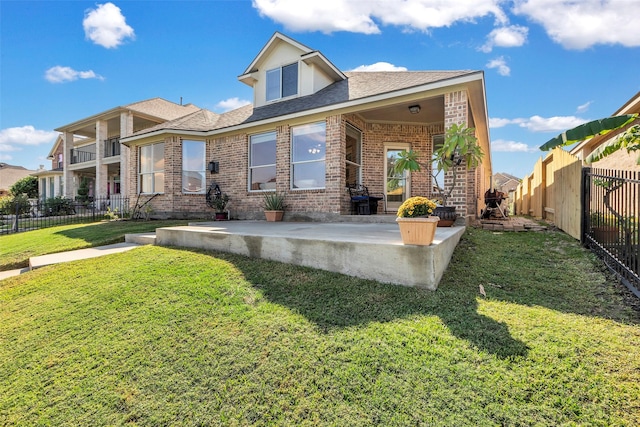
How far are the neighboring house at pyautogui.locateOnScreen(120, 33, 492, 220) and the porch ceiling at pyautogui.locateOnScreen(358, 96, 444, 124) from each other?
0.10 feet

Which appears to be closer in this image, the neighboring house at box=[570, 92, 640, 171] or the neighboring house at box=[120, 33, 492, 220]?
the neighboring house at box=[570, 92, 640, 171]

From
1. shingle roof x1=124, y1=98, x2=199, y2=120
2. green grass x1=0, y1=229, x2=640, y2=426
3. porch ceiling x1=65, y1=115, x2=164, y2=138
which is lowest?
green grass x1=0, y1=229, x2=640, y2=426

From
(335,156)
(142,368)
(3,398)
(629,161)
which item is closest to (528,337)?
(142,368)

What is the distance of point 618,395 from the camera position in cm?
185

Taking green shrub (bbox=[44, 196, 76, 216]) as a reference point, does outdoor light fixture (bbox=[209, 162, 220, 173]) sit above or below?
above

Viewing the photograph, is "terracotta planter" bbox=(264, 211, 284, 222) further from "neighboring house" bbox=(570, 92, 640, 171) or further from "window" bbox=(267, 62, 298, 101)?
"neighboring house" bbox=(570, 92, 640, 171)

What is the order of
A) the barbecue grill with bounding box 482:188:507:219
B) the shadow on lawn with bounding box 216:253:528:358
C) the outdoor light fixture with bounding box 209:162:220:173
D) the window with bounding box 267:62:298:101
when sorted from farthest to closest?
1. the outdoor light fixture with bounding box 209:162:220:173
2. the window with bounding box 267:62:298:101
3. the barbecue grill with bounding box 482:188:507:219
4. the shadow on lawn with bounding box 216:253:528:358

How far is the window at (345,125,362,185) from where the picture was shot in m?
9.62

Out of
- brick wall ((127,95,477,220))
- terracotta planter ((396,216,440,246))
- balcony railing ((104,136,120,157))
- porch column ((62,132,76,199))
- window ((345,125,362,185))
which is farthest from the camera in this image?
porch column ((62,132,76,199))

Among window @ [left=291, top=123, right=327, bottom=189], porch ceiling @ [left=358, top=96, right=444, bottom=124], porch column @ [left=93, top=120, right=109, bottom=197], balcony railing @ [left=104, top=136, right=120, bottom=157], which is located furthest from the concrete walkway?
balcony railing @ [left=104, top=136, right=120, bottom=157]

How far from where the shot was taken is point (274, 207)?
30.5ft

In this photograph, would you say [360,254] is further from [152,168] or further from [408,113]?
[152,168]

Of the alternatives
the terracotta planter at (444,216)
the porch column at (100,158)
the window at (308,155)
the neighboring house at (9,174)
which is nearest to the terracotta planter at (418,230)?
the terracotta planter at (444,216)

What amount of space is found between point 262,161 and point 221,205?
219 cm
